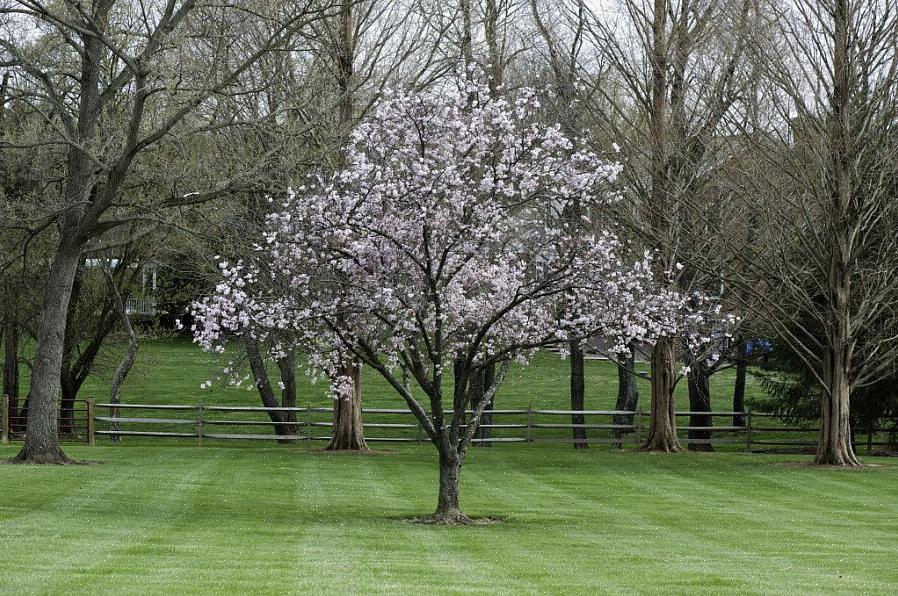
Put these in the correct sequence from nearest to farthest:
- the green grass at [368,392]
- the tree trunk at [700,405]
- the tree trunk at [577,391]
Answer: the tree trunk at [700,405] → the tree trunk at [577,391] → the green grass at [368,392]

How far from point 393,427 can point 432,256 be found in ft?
64.7

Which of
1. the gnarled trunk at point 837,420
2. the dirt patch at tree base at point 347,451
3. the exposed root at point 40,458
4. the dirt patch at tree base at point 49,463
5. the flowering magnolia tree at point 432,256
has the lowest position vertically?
the dirt patch at tree base at point 347,451

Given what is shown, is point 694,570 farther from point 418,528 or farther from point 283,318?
point 283,318

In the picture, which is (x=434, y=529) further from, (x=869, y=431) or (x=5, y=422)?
(x=5, y=422)

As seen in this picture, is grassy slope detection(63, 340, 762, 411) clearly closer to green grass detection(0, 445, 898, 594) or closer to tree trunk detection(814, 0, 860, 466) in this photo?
tree trunk detection(814, 0, 860, 466)

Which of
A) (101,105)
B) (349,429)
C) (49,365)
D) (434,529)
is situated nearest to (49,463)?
(49,365)

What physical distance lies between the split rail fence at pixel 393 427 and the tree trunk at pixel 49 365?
5.94m

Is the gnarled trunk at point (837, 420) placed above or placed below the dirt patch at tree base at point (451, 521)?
above

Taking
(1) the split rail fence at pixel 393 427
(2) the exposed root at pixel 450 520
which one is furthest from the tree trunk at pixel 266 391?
(2) the exposed root at pixel 450 520

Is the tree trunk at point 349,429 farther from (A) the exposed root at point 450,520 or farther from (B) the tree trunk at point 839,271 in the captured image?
(A) the exposed root at point 450,520

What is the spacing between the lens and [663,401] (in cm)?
2731

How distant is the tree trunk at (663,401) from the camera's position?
27281 millimetres

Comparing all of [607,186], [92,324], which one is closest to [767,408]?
[607,186]

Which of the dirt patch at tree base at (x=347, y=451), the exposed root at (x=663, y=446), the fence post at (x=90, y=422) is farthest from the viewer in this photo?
the exposed root at (x=663, y=446)
